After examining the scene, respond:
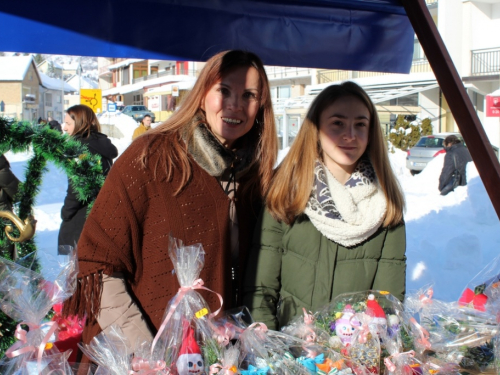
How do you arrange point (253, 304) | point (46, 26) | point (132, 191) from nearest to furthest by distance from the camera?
point (132, 191)
point (253, 304)
point (46, 26)

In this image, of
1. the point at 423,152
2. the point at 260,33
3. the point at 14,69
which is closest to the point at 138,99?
the point at 14,69

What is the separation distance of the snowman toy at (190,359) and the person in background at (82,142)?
2881mm

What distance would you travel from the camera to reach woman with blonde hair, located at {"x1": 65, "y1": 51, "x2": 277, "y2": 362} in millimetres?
1894

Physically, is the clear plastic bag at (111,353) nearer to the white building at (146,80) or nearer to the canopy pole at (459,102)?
the canopy pole at (459,102)

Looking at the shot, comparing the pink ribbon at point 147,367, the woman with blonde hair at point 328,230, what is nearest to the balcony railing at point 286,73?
the woman with blonde hair at point 328,230

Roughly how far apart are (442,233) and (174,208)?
19.8 feet

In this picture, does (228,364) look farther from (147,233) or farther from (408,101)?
(408,101)

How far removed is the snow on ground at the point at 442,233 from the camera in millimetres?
5586

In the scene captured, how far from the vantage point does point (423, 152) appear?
1670 cm

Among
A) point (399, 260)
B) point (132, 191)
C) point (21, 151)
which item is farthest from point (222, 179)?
point (21, 151)

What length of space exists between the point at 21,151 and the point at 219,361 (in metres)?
1.92

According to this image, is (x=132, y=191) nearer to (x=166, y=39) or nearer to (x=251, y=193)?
(x=251, y=193)

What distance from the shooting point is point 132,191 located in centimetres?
190

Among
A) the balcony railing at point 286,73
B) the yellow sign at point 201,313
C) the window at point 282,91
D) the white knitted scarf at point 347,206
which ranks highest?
the balcony railing at point 286,73
